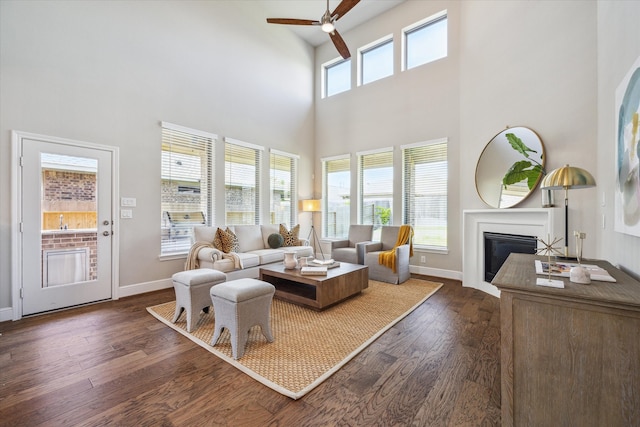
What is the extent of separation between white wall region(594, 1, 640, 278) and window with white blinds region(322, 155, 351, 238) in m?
4.11

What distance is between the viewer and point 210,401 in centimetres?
170

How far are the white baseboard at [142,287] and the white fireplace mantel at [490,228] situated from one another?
4609mm

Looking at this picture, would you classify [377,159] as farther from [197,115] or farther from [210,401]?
[210,401]

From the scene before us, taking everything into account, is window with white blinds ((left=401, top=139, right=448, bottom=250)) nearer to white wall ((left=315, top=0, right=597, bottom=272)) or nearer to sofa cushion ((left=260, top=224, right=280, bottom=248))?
white wall ((left=315, top=0, right=597, bottom=272))

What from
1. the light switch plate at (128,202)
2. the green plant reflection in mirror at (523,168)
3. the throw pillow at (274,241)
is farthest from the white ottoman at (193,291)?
the green plant reflection in mirror at (523,168)

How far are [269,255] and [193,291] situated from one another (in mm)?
1972

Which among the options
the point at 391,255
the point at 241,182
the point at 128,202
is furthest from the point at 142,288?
the point at 391,255

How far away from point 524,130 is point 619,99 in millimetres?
1867

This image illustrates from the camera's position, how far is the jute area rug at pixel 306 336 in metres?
1.96

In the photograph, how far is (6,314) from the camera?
9.63 feet

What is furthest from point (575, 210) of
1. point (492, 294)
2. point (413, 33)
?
point (413, 33)

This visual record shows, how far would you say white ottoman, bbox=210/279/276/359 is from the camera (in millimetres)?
2195

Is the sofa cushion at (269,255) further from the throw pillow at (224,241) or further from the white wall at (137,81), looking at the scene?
the white wall at (137,81)

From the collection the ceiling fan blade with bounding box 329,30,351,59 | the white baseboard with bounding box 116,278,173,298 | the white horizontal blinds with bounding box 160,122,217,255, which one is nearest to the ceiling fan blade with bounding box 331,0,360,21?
the ceiling fan blade with bounding box 329,30,351,59
